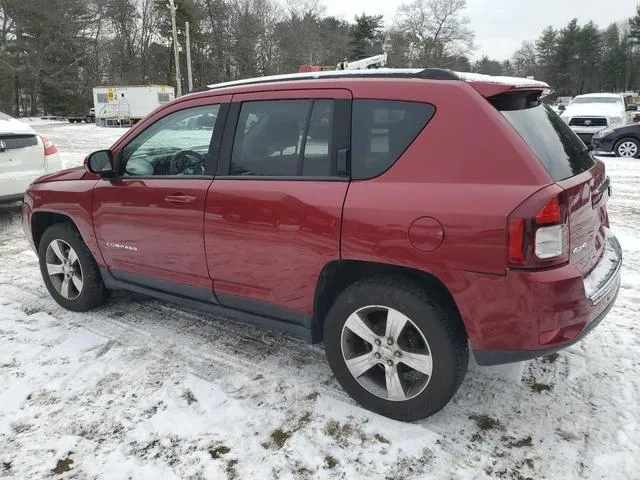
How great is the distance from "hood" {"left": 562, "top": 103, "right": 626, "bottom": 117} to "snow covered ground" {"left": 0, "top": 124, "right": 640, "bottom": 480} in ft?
45.5

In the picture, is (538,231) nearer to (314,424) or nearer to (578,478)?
(578,478)

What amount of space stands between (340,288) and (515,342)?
3.32ft

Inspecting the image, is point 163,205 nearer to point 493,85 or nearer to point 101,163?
point 101,163

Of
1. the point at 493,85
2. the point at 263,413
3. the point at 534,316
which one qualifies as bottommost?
the point at 263,413

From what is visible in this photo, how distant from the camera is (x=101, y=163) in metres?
3.79

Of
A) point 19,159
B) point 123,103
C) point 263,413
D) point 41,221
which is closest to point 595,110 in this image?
point 19,159

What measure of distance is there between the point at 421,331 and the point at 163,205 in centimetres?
192

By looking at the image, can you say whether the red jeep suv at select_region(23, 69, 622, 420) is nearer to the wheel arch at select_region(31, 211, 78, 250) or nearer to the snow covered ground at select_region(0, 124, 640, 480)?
the snow covered ground at select_region(0, 124, 640, 480)

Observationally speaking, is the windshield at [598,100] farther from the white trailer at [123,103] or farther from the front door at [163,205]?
the white trailer at [123,103]

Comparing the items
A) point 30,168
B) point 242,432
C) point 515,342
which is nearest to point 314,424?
point 242,432

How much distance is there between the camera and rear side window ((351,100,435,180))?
8.71 ft

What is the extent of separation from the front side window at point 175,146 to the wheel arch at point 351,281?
114 centimetres

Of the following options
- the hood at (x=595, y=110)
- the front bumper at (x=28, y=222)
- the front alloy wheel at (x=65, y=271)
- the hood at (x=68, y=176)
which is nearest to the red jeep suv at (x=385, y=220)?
the hood at (x=68, y=176)

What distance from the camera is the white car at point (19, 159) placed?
6754 millimetres
